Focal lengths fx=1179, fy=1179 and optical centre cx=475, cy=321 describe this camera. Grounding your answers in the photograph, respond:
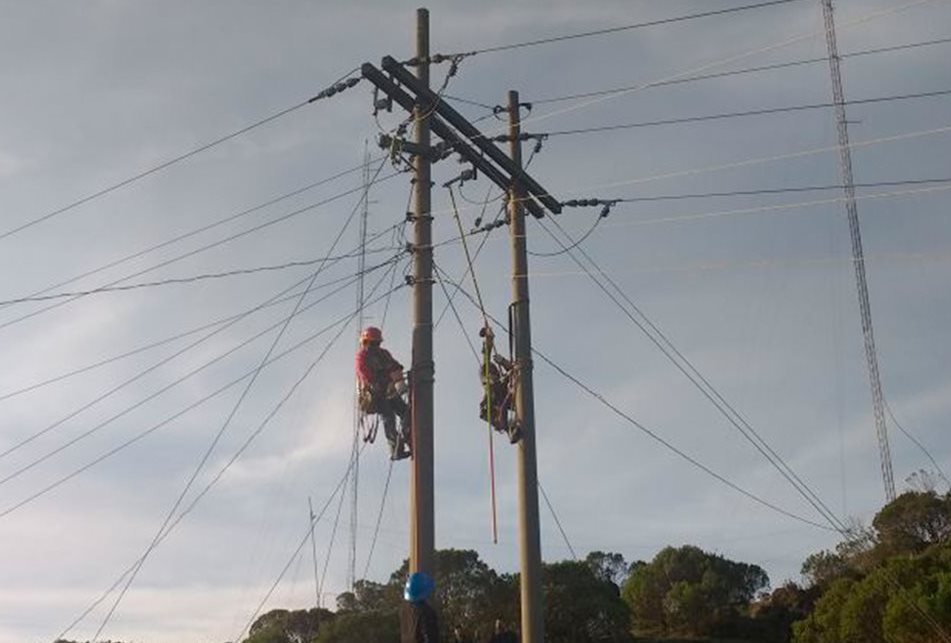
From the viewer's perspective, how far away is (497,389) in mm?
16062

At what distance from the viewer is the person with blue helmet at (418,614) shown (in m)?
10.0

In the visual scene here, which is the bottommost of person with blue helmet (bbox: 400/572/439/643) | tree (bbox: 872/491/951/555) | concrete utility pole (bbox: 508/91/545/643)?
person with blue helmet (bbox: 400/572/439/643)

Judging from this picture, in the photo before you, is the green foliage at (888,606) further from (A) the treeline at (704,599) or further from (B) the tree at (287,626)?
(B) the tree at (287,626)

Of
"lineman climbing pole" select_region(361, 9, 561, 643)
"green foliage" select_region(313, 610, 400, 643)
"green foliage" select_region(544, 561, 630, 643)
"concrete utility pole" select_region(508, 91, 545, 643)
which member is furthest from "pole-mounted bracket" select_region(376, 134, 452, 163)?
"green foliage" select_region(544, 561, 630, 643)

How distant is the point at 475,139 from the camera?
16469 millimetres

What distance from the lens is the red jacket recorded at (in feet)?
47.1

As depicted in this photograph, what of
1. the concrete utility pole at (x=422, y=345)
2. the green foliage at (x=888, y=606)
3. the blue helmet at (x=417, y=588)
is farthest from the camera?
the green foliage at (x=888, y=606)

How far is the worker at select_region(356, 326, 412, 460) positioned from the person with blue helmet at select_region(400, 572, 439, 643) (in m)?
2.91

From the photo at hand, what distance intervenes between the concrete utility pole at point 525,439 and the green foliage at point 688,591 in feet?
239

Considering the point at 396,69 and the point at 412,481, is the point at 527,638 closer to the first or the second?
the point at 412,481

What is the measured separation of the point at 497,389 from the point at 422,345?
223 centimetres

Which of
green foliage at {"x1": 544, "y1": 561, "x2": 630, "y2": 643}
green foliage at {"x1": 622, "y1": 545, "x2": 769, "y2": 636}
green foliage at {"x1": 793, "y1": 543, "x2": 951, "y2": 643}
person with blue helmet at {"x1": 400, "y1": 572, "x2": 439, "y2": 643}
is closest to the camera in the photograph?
person with blue helmet at {"x1": 400, "y1": 572, "x2": 439, "y2": 643}

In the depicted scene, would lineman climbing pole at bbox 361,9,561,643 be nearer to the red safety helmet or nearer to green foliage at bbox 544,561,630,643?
the red safety helmet

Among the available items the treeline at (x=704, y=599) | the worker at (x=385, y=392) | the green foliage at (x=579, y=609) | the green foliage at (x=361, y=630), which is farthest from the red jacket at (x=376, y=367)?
the green foliage at (x=579, y=609)
